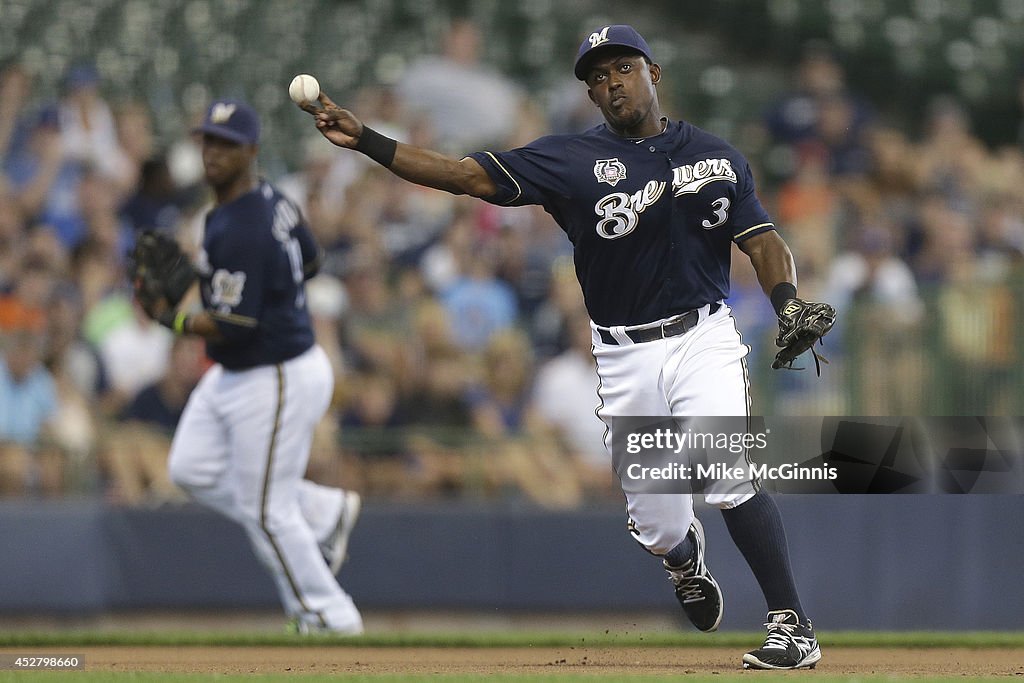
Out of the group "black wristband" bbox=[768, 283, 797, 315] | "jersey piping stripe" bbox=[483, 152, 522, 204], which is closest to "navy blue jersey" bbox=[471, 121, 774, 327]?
"jersey piping stripe" bbox=[483, 152, 522, 204]

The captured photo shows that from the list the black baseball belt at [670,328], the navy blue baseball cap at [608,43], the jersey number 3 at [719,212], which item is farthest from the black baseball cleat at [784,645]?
the navy blue baseball cap at [608,43]

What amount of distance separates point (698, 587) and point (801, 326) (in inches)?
55.5

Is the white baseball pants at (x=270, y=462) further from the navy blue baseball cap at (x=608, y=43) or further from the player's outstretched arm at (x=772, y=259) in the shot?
the player's outstretched arm at (x=772, y=259)

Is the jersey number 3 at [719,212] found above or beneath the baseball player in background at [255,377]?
above

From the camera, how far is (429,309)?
9.47 m

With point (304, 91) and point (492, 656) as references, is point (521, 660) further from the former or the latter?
point (304, 91)

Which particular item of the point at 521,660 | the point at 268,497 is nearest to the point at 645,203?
the point at 521,660

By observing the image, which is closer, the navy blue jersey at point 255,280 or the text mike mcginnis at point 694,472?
the text mike mcginnis at point 694,472

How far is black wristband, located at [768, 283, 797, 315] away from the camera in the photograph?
551cm

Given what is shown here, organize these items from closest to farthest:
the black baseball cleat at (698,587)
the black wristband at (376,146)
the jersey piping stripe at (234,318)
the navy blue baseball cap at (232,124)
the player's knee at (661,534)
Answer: the black wristband at (376,146) → the player's knee at (661,534) → the black baseball cleat at (698,587) → the jersey piping stripe at (234,318) → the navy blue baseball cap at (232,124)

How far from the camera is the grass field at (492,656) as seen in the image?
5.38 meters

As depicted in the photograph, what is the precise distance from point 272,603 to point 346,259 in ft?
7.80

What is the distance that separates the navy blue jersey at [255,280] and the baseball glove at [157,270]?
16 cm

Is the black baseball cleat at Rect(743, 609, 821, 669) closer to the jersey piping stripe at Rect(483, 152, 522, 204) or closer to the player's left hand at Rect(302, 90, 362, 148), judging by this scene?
the jersey piping stripe at Rect(483, 152, 522, 204)
